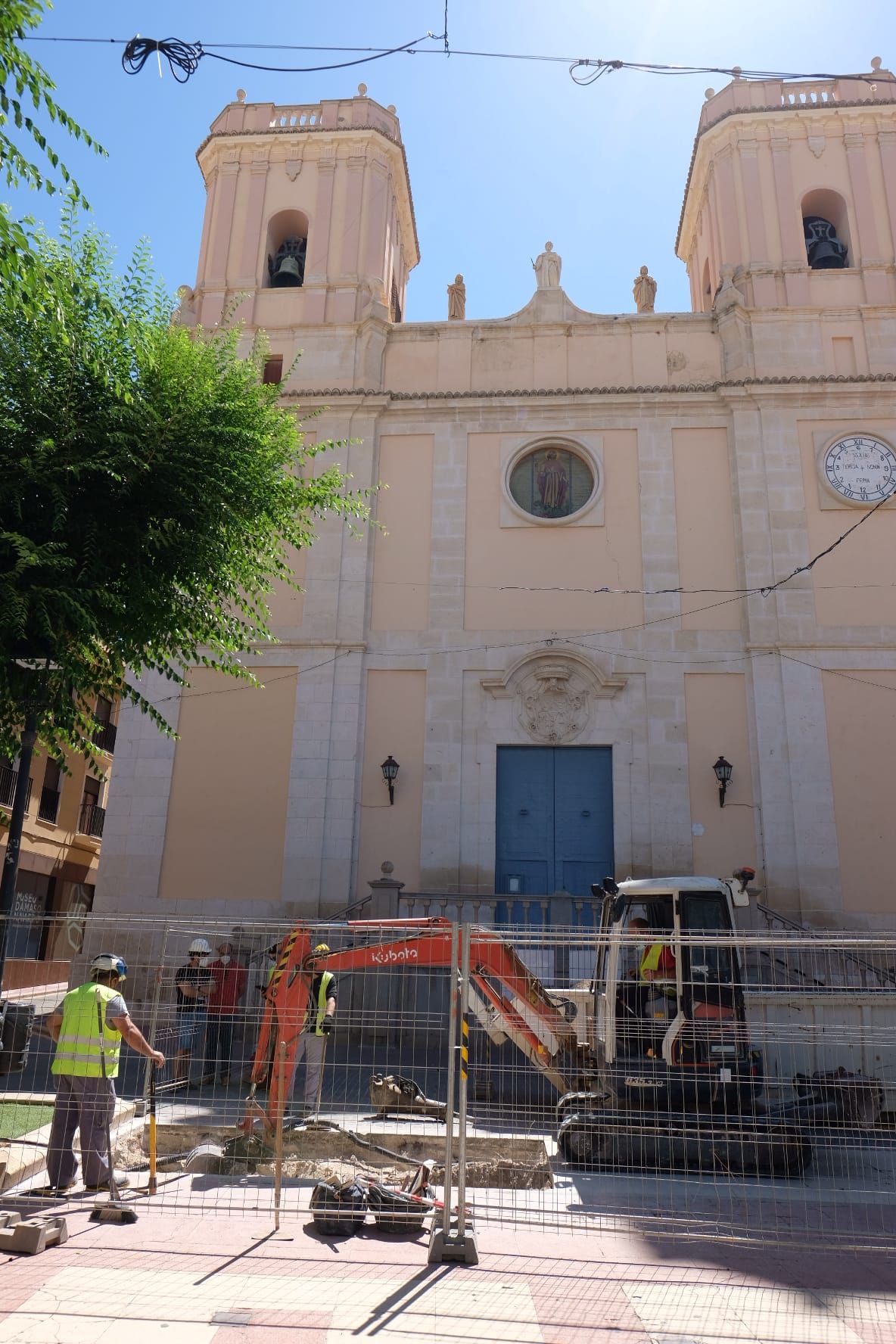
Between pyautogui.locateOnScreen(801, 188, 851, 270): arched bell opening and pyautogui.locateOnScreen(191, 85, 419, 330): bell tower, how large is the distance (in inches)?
342

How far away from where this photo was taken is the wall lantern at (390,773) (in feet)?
52.6

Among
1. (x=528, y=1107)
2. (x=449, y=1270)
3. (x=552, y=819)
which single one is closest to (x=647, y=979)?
(x=528, y=1107)

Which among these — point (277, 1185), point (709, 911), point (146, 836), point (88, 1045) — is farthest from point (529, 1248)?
point (146, 836)

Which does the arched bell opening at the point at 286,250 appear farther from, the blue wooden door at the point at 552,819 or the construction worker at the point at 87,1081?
the construction worker at the point at 87,1081

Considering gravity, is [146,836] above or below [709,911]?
above

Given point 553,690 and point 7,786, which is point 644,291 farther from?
point 7,786

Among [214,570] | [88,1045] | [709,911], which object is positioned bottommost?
[88,1045]

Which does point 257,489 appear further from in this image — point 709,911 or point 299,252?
point 299,252

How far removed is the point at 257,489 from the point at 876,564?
38.2ft

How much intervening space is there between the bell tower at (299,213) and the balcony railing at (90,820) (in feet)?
53.0

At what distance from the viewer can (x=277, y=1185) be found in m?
6.17

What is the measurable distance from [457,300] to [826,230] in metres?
7.63

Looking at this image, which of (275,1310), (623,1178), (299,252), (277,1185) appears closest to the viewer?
(275,1310)

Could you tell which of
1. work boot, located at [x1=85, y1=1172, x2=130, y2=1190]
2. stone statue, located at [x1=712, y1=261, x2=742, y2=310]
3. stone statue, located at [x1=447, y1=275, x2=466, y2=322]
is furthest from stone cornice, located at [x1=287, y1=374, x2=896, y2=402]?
work boot, located at [x1=85, y1=1172, x2=130, y2=1190]
